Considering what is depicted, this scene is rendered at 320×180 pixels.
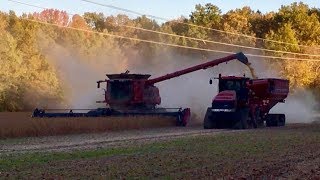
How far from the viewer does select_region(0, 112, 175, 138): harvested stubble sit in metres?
29.4

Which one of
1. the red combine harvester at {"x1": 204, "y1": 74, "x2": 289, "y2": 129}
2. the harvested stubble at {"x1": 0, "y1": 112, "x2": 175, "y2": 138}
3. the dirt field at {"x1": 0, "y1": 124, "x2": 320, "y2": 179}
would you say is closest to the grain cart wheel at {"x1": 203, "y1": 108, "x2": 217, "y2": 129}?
the red combine harvester at {"x1": 204, "y1": 74, "x2": 289, "y2": 129}

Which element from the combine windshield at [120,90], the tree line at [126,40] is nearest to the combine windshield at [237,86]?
the combine windshield at [120,90]

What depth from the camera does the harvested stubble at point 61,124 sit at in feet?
96.4

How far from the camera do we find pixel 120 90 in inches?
1622

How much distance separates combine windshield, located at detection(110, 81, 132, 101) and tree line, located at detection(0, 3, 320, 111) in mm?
11304

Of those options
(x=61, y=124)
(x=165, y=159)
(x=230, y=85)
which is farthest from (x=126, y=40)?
(x=165, y=159)

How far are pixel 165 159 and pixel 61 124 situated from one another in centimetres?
1400

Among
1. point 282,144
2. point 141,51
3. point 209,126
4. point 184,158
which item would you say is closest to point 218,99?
point 209,126

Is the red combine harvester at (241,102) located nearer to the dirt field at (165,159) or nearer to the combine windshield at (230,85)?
the combine windshield at (230,85)

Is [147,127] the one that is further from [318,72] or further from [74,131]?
[318,72]

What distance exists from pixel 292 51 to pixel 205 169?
77001 millimetres

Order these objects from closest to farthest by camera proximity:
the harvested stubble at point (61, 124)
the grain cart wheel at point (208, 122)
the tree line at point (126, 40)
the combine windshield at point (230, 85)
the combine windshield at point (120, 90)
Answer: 1. the harvested stubble at point (61, 124)
2. the grain cart wheel at point (208, 122)
3. the combine windshield at point (230, 85)
4. the combine windshield at point (120, 90)
5. the tree line at point (126, 40)

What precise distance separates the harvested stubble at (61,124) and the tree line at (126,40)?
15104 millimetres

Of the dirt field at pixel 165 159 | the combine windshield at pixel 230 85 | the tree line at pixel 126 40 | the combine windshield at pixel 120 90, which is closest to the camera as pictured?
the dirt field at pixel 165 159
